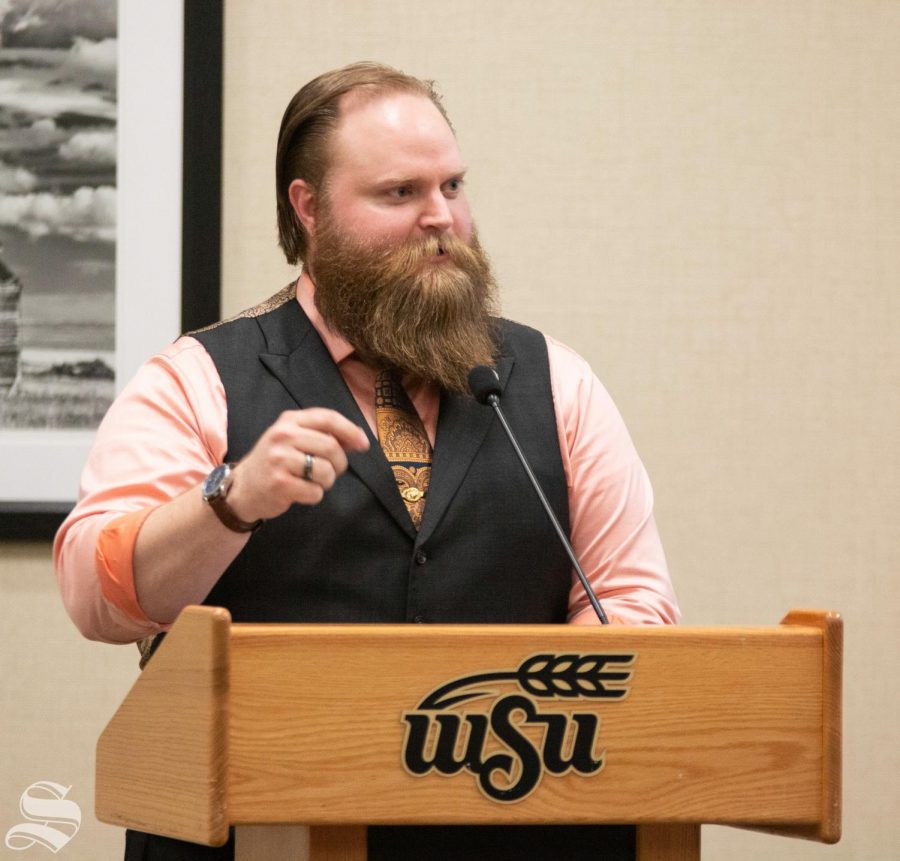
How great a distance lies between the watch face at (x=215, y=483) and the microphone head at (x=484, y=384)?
0.32 meters

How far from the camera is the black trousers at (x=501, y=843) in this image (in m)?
1.24

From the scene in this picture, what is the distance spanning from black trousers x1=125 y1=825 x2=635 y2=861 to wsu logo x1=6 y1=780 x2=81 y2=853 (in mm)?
1008

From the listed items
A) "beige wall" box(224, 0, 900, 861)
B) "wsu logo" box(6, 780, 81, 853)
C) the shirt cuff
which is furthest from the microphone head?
"wsu logo" box(6, 780, 81, 853)

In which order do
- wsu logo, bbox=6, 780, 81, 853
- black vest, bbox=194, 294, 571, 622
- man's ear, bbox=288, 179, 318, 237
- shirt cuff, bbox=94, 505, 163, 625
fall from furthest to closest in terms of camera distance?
1. wsu logo, bbox=6, 780, 81, 853
2. man's ear, bbox=288, 179, 318, 237
3. black vest, bbox=194, 294, 571, 622
4. shirt cuff, bbox=94, 505, 163, 625

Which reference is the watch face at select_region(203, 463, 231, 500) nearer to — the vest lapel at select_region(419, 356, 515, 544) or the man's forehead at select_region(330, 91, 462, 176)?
the vest lapel at select_region(419, 356, 515, 544)

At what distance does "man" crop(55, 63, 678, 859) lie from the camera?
1388 millimetres

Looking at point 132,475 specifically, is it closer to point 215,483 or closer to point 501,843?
point 215,483

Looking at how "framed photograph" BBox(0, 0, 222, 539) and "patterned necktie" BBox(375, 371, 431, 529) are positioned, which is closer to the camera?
"patterned necktie" BBox(375, 371, 431, 529)

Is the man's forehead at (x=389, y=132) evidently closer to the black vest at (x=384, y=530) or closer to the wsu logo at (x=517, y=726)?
the black vest at (x=384, y=530)

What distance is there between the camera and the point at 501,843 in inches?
49.4

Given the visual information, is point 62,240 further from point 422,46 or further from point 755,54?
point 755,54

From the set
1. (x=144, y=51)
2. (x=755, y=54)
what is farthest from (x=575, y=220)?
(x=144, y=51)

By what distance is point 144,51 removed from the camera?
2.19 metres

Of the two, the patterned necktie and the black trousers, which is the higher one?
the patterned necktie
